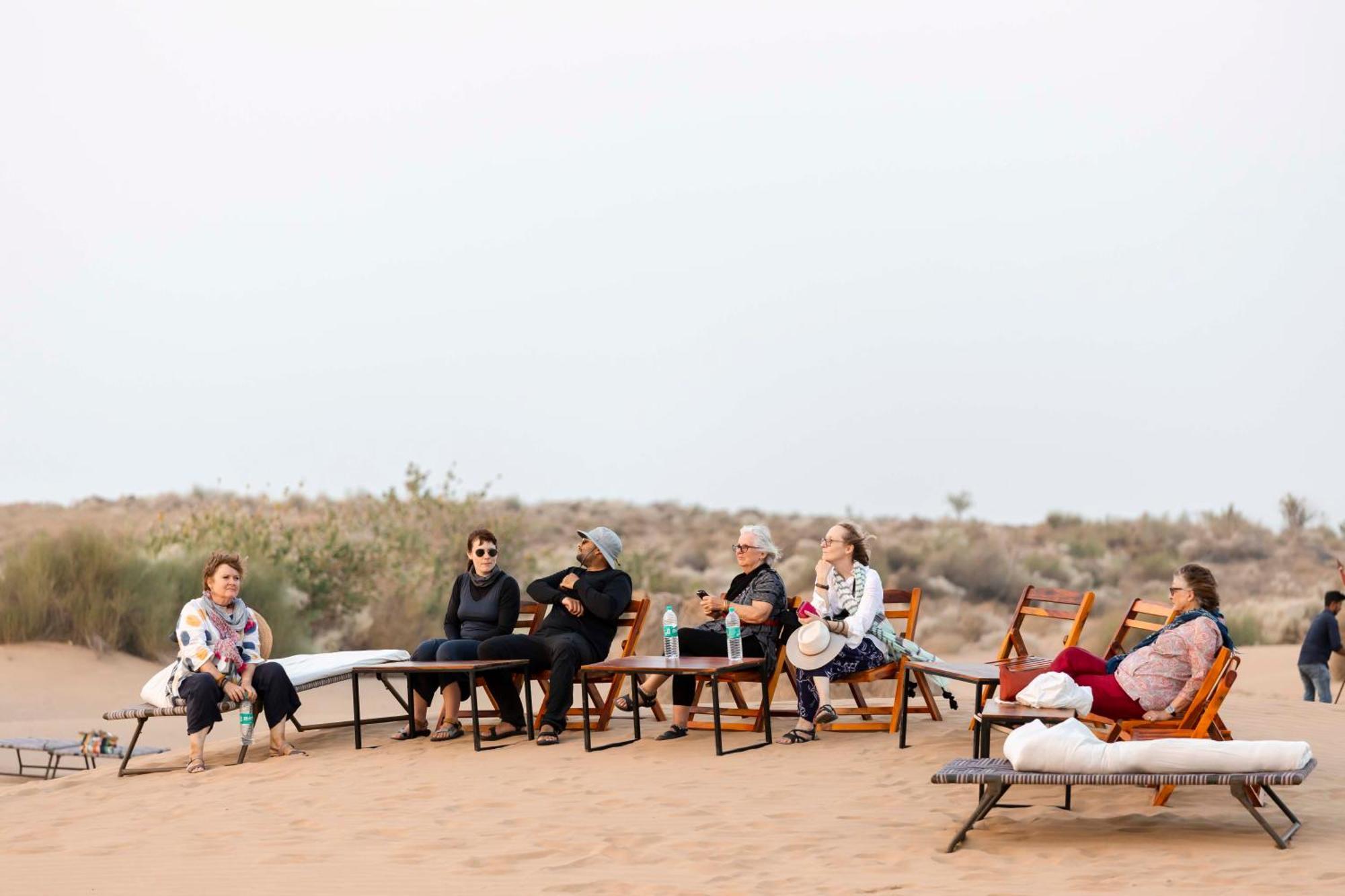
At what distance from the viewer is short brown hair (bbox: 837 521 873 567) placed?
9164 millimetres

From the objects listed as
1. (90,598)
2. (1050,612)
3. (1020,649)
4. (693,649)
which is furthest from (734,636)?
(90,598)

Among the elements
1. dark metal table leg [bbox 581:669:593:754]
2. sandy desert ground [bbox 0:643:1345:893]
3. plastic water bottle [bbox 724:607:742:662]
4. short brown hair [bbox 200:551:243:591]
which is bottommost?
sandy desert ground [bbox 0:643:1345:893]

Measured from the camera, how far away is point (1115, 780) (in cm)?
608

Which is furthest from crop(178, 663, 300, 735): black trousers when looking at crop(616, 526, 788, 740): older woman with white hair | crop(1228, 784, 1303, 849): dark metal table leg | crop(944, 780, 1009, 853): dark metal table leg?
crop(1228, 784, 1303, 849): dark metal table leg

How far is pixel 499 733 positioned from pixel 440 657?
61 cm

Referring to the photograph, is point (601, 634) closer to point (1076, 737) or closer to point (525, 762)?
point (525, 762)

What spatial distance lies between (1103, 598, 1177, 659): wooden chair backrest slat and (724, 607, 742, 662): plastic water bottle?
2069mm

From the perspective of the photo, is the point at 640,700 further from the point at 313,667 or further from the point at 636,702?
the point at 313,667

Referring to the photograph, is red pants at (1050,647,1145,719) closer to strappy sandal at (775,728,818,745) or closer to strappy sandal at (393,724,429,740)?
strappy sandal at (775,728,818,745)

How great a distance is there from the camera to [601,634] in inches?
380

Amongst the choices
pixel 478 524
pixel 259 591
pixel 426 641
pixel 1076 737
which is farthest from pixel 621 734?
pixel 478 524

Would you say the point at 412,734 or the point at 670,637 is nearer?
the point at 670,637

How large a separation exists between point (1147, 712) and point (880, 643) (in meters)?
2.08

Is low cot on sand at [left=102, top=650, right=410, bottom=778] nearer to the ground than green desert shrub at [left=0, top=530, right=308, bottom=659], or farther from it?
nearer to the ground
